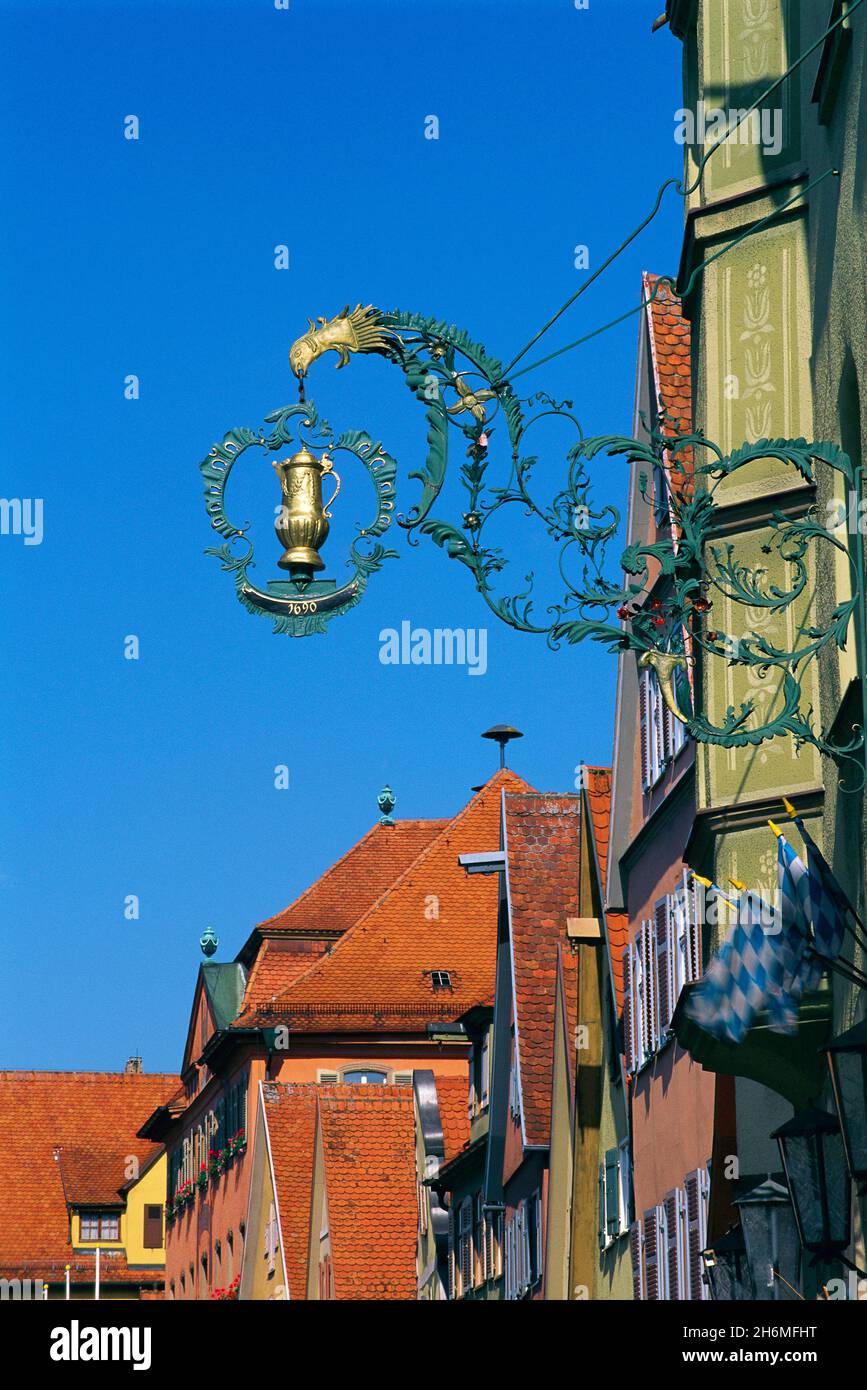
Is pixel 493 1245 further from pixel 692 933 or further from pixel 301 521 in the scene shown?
pixel 301 521

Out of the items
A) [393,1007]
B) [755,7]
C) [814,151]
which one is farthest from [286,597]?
[393,1007]

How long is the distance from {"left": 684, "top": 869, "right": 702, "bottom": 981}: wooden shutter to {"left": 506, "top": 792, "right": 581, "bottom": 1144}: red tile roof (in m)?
8.35

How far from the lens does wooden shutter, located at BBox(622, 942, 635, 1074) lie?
2350cm

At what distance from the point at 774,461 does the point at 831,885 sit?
3.28 m

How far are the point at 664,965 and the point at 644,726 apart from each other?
263 centimetres

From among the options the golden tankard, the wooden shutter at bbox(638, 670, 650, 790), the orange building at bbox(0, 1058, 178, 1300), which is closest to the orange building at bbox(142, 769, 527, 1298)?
the orange building at bbox(0, 1058, 178, 1300)

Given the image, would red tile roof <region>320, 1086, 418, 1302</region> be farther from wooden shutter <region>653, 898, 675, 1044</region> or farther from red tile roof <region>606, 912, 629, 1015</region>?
wooden shutter <region>653, 898, 675, 1044</region>

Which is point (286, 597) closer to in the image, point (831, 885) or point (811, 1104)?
point (831, 885)

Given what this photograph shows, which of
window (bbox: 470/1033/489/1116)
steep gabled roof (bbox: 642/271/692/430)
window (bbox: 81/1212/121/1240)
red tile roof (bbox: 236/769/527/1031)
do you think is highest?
red tile roof (bbox: 236/769/527/1031)

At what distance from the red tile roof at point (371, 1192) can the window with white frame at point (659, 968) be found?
45.9 ft

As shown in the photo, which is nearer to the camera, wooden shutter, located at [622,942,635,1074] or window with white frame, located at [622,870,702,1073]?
window with white frame, located at [622,870,702,1073]
